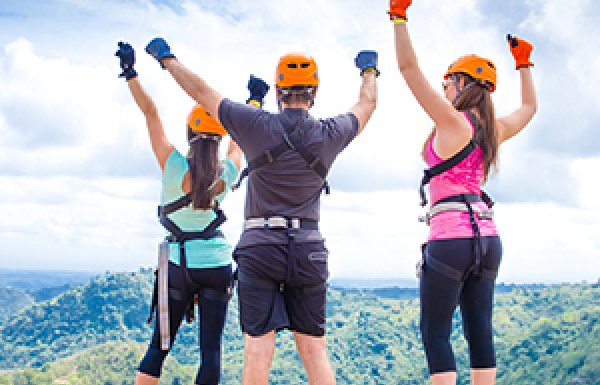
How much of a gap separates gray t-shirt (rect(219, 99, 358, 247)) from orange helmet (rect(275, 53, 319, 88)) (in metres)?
0.22

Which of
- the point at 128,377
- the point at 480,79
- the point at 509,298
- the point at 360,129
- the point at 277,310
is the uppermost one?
the point at 480,79

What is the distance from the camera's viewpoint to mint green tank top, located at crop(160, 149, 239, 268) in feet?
21.6

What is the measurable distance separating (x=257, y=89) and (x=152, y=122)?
1.11 meters

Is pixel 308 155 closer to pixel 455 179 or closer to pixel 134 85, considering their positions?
pixel 455 179

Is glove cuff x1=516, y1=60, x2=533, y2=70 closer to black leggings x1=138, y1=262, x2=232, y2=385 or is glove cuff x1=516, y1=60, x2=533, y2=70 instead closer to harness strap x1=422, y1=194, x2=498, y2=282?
harness strap x1=422, y1=194, x2=498, y2=282

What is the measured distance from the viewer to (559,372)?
12400 centimetres

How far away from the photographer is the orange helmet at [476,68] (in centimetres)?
580

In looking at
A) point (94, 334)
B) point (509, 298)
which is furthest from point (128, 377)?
point (509, 298)

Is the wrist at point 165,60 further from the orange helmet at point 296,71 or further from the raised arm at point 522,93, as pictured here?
the raised arm at point 522,93

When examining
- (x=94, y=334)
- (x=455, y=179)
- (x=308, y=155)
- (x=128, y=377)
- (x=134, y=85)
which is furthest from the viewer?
(x=94, y=334)

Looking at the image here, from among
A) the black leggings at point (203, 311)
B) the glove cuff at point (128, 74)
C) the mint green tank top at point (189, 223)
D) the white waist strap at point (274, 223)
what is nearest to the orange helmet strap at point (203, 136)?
the mint green tank top at point (189, 223)

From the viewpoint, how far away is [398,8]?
5.30 meters

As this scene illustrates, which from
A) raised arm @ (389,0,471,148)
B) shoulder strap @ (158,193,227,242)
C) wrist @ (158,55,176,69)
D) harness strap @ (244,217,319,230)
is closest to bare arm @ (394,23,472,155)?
raised arm @ (389,0,471,148)

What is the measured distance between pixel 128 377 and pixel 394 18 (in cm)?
14310
